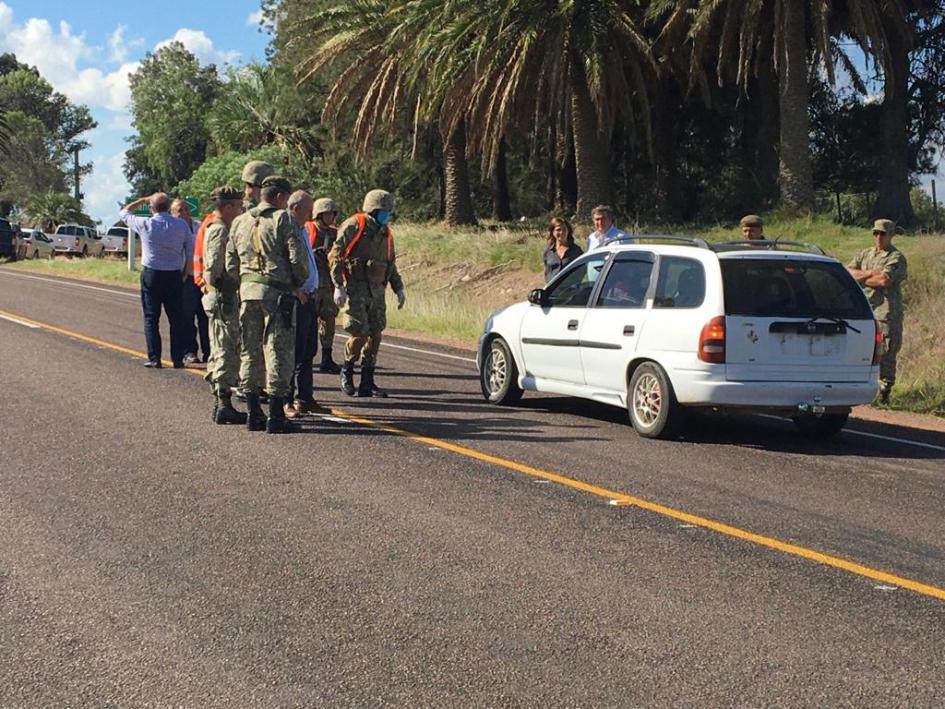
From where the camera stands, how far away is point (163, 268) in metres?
15.5

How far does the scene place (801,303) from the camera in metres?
10.8

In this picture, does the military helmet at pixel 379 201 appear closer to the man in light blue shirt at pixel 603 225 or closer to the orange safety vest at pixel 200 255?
the orange safety vest at pixel 200 255

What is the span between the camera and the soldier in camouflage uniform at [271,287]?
34.2 ft

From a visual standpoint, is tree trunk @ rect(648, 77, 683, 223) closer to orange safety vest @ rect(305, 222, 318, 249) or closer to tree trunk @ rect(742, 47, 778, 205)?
tree trunk @ rect(742, 47, 778, 205)

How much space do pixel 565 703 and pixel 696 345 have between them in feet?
19.9

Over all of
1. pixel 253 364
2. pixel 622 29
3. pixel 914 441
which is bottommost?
pixel 914 441

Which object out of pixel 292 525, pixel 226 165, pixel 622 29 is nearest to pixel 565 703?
pixel 292 525

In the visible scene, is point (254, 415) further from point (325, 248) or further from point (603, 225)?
point (603, 225)

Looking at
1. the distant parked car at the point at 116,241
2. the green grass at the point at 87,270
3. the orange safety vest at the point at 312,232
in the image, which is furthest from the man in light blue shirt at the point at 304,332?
the distant parked car at the point at 116,241

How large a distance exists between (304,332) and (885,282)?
232 inches

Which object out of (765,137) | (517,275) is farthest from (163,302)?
(765,137)

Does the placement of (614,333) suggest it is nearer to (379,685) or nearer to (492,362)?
(492,362)

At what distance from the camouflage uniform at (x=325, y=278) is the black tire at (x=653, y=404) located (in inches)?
143

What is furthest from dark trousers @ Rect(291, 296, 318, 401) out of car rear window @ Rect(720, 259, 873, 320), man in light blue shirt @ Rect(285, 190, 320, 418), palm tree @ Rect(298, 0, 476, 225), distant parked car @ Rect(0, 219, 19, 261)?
distant parked car @ Rect(0, 219, 19, 261)
